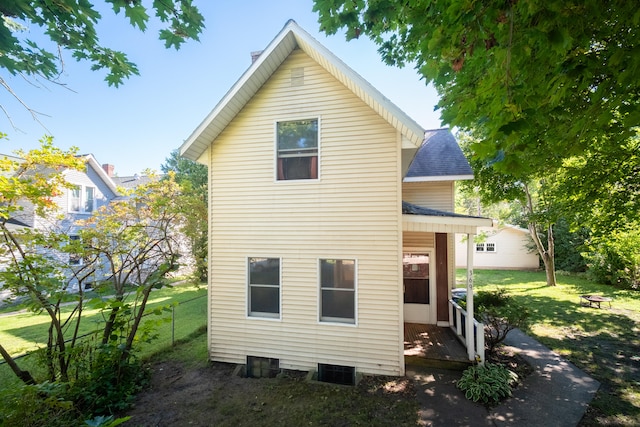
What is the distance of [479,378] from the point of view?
18.9 ft

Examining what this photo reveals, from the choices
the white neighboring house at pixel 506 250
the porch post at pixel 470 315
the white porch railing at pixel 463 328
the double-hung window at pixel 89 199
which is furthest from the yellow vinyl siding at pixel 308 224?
the white neighboring house at pixel 506 250

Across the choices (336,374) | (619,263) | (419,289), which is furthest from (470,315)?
(619,263)

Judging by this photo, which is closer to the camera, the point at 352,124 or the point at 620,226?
the point at 352,124

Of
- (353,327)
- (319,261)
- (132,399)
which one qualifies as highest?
(319,261)

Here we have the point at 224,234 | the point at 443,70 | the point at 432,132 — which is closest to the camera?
the point at 443,70

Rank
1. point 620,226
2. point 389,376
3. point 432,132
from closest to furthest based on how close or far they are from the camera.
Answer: point 389,376 → point 620,226 → point 432,132

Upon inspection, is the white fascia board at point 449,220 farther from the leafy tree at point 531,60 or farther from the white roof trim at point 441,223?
the leafy tree at point 531,60

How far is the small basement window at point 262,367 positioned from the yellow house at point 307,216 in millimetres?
36

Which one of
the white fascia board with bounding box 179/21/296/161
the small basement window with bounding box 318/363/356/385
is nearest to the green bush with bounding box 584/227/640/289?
the small basement window with bounding box 318/363/356/385

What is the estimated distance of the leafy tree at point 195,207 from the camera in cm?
862

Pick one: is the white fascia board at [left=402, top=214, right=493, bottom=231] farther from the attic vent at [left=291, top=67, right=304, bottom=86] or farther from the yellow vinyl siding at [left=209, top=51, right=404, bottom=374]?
the attic vent at [left=291, top=67, right=304, bottom=86]

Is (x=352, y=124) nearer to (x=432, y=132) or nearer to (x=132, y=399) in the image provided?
(x=432, y=132)

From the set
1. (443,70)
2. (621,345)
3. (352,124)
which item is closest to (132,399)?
(352,124)

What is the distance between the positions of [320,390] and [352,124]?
6.04 m
